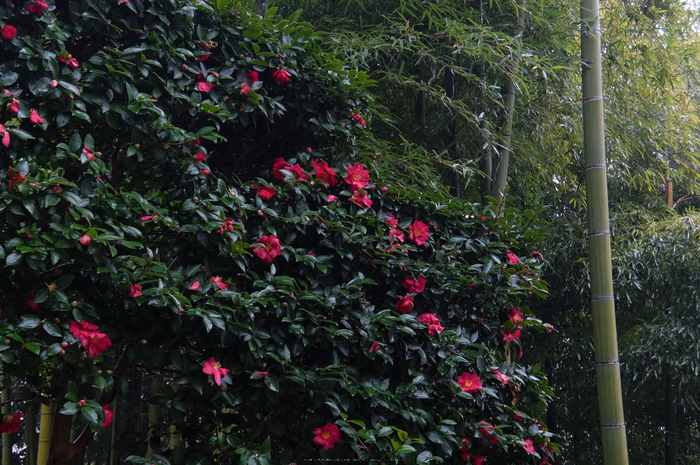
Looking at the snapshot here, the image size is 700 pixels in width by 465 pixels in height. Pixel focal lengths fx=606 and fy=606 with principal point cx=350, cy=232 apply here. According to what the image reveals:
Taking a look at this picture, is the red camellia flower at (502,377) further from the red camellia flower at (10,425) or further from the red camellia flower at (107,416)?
the red camellia flower at (10,425)

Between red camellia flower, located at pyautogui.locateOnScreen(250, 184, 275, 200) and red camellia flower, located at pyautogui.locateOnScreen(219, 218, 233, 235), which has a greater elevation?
red camellia flower, located at pyautogui.locateOnScreen(250, 184, 275, 200)

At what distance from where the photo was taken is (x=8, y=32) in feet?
4.40

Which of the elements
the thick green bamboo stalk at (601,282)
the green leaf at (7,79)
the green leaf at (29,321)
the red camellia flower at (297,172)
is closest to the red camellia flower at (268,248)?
the red camellia flower at (297,172)

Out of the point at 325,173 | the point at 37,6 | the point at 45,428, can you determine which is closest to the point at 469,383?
the point at 325,173

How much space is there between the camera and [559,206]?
412 centimetres

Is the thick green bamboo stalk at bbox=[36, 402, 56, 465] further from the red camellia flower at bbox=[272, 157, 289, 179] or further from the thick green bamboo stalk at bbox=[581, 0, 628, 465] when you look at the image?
the thick green bamboo stalk at bbox=[581, 0, 628, 465]

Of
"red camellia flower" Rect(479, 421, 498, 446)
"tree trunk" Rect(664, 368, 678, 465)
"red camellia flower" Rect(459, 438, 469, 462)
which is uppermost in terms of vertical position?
"red camellia flower" Rect(479, 421, 498, 446)

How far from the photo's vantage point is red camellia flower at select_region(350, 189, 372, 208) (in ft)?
6.01

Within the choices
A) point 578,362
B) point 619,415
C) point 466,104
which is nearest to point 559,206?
point 578,362

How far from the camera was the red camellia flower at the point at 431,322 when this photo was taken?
5.91 ft

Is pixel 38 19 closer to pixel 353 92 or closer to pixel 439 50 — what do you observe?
pixel 353 92

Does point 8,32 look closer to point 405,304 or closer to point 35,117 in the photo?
point 35,117

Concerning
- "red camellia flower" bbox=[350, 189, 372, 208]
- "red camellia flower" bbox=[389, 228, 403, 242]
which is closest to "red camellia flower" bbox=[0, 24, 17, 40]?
"red camellia flower" bbox=[350, 189, 372, 208]

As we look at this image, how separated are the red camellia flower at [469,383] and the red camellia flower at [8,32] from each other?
1.48m
